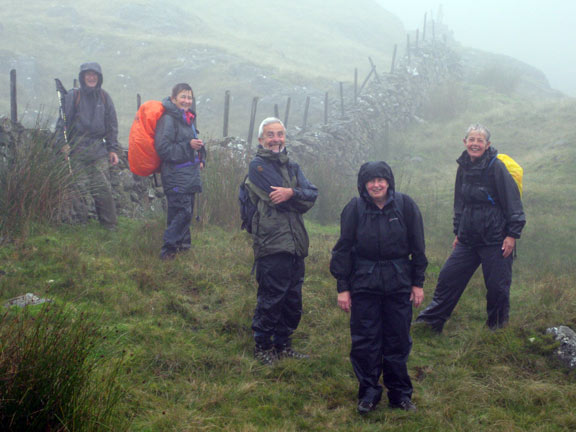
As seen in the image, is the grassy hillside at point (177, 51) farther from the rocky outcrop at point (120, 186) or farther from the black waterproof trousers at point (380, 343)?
the black waterproof trousers at point (380, 343)

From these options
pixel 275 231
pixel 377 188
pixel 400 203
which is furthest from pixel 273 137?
pixel 400 203

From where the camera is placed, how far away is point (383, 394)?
3.47m

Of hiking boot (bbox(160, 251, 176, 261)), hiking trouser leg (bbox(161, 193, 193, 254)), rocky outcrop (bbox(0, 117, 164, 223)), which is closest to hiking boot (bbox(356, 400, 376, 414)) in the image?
hiking boot (bbox(160, 251, 176, 261))

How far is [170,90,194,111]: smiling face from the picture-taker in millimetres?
5332

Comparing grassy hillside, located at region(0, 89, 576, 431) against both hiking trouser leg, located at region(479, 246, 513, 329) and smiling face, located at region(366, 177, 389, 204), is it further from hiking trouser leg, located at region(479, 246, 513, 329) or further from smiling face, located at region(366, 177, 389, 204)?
smiling face, located at region(366, 177, 389, 204)

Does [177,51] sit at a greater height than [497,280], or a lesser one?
greater

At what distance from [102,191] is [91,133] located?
28.0 inches

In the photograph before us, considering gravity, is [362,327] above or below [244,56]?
below

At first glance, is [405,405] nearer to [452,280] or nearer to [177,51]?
[452,280]

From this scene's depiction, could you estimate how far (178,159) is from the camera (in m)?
5.39

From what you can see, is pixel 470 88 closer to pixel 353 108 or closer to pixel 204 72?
pixel 353 108

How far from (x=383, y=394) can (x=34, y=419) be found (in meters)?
2.26

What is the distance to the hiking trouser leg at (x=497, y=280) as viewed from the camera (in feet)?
13.5

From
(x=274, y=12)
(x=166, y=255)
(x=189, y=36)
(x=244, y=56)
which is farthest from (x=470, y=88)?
(x=274, y=12)
